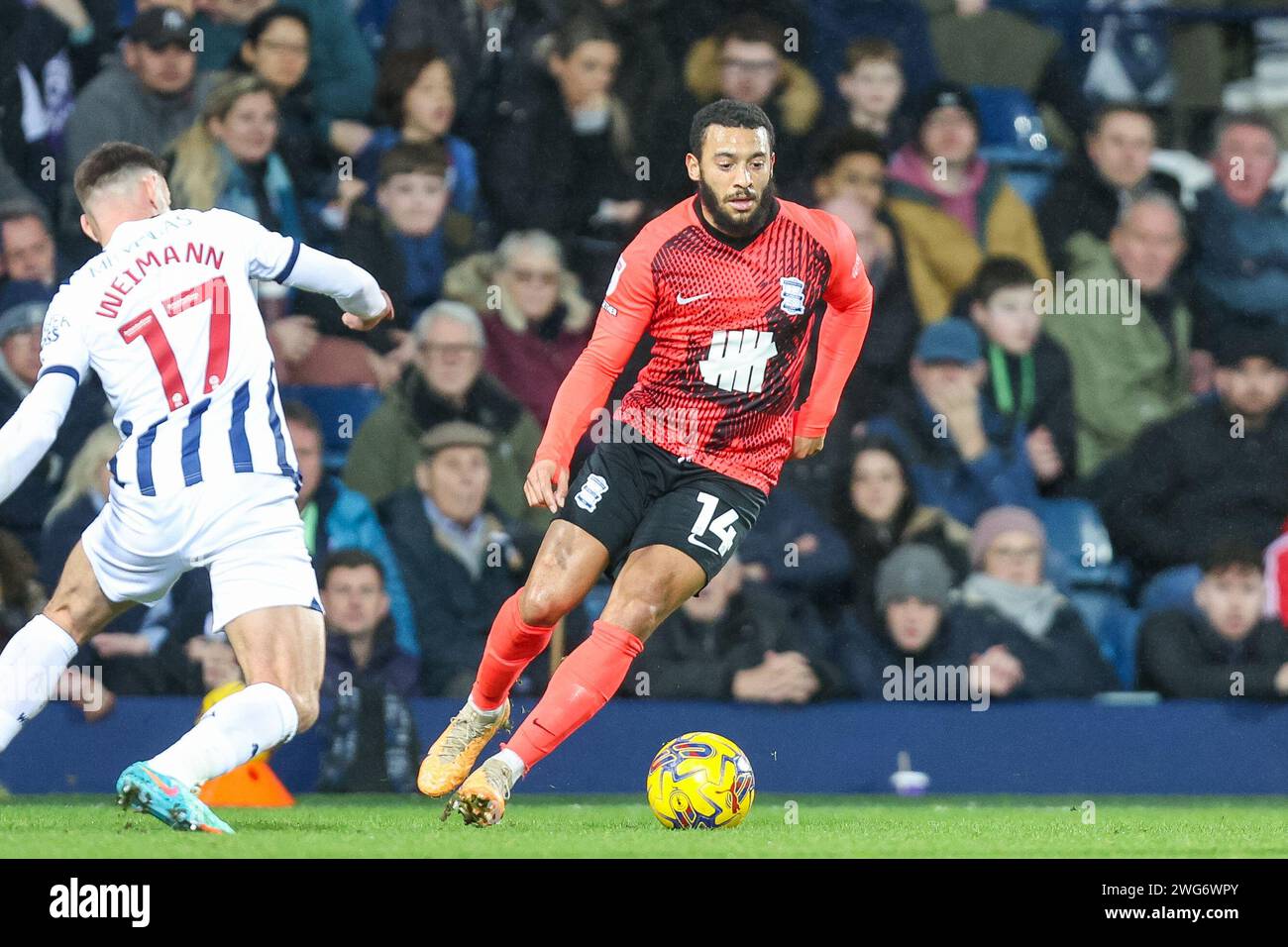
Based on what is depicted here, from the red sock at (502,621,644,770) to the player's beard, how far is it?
1.27 meters

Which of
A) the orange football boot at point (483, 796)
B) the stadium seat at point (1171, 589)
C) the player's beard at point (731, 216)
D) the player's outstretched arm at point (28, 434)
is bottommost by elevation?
the orange football boot at point (483, 796)

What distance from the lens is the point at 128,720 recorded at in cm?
810

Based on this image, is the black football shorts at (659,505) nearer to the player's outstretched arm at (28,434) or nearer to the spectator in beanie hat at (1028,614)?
the player's outstretched arm at (28,434)

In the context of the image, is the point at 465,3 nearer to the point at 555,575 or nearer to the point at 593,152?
the point at 593,152

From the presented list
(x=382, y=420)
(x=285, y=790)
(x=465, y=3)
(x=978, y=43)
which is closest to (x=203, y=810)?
(x=285, y=790)

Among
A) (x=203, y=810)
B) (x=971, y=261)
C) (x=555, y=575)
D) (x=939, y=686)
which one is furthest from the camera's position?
(x=971, y=261)

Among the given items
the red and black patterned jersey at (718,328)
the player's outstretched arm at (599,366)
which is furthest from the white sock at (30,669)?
the red and black patterned jersey at (718,328)

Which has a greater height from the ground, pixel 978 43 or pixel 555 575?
pixel 978 43

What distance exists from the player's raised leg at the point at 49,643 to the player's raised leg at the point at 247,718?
51 centimetres

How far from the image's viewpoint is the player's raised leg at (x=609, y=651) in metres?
6.09

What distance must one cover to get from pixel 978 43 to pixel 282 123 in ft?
10.2

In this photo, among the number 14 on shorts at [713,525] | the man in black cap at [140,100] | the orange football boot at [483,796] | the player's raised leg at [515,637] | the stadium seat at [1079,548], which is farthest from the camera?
the stadium seat at [1079,548]

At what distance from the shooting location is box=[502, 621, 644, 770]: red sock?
240 inches

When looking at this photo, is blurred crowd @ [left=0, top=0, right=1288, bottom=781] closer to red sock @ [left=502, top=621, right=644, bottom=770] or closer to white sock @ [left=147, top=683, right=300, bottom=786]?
red sock @ [left=502, top=621, right=644, bottom=770]
